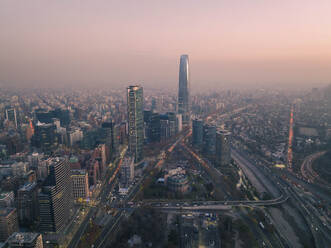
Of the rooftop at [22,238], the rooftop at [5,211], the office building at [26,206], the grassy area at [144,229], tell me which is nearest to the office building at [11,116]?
the office building at [26,206]

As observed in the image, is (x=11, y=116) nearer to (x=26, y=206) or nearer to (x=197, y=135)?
(x=26, y=206)

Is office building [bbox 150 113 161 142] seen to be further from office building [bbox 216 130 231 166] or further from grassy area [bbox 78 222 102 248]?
grassy area [bbox 78 222 102 248]

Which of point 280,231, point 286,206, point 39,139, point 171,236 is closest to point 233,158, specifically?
point 286,206

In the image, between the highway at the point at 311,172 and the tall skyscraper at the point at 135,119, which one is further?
the tall skyscraper at the point at 135,119

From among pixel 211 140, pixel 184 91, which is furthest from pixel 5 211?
pixel 184 91

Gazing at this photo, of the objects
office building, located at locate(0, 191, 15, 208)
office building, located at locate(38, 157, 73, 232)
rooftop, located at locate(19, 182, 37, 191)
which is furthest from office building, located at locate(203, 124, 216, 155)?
office building, located at locate(0, 191, 15, 208)

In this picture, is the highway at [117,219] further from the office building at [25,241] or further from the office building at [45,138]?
the office building at [45,138]
